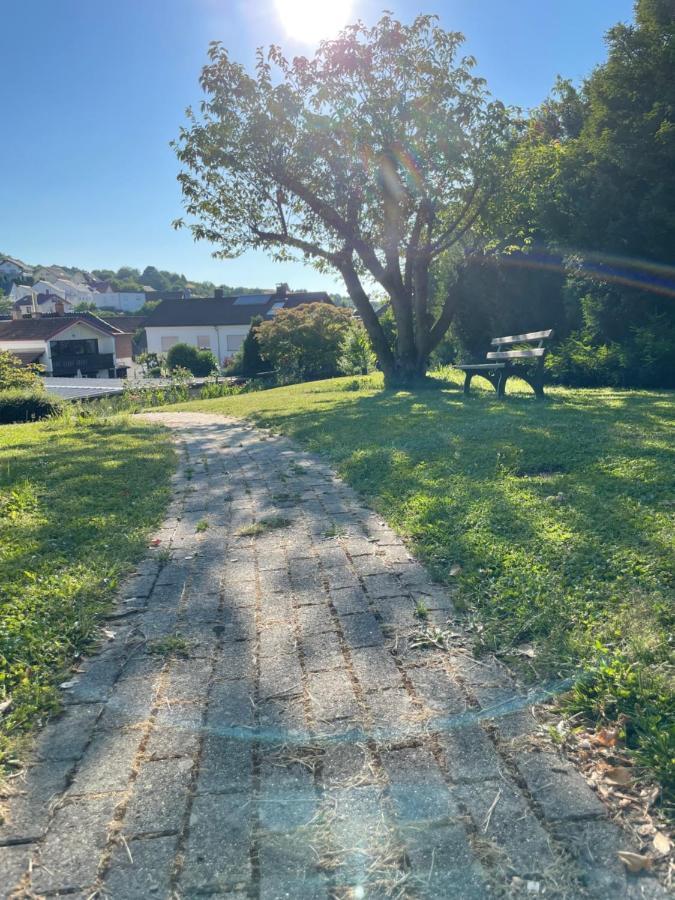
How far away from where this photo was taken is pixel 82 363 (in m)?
49.6

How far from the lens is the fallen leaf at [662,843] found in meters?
1.85

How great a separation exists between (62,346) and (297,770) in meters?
52.9

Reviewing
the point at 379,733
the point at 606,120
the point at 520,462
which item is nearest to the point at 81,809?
the point at 379,733

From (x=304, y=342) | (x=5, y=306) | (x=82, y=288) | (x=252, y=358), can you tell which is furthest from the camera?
(x=82, y=288)

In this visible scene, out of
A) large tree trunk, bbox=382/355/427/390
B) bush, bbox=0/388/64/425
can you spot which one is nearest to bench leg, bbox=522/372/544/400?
large tree trunk, bbox=382/355/427/390

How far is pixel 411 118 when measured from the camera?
14242mm

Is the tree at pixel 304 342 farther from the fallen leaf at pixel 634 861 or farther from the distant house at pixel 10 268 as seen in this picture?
the distant house at pixel 10 268

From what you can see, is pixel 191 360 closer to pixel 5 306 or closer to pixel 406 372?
pixel 406 372

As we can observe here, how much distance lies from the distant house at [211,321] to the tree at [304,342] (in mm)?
31984

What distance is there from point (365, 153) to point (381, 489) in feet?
36.5

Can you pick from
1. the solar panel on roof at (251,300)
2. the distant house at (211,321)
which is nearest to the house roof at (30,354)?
the distant house at (211,321)

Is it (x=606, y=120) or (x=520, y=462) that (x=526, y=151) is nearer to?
(x=606, y=120)

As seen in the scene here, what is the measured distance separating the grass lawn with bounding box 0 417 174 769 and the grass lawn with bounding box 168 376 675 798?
6.08 feet

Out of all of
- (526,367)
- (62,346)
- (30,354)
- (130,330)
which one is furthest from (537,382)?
(130,330)
